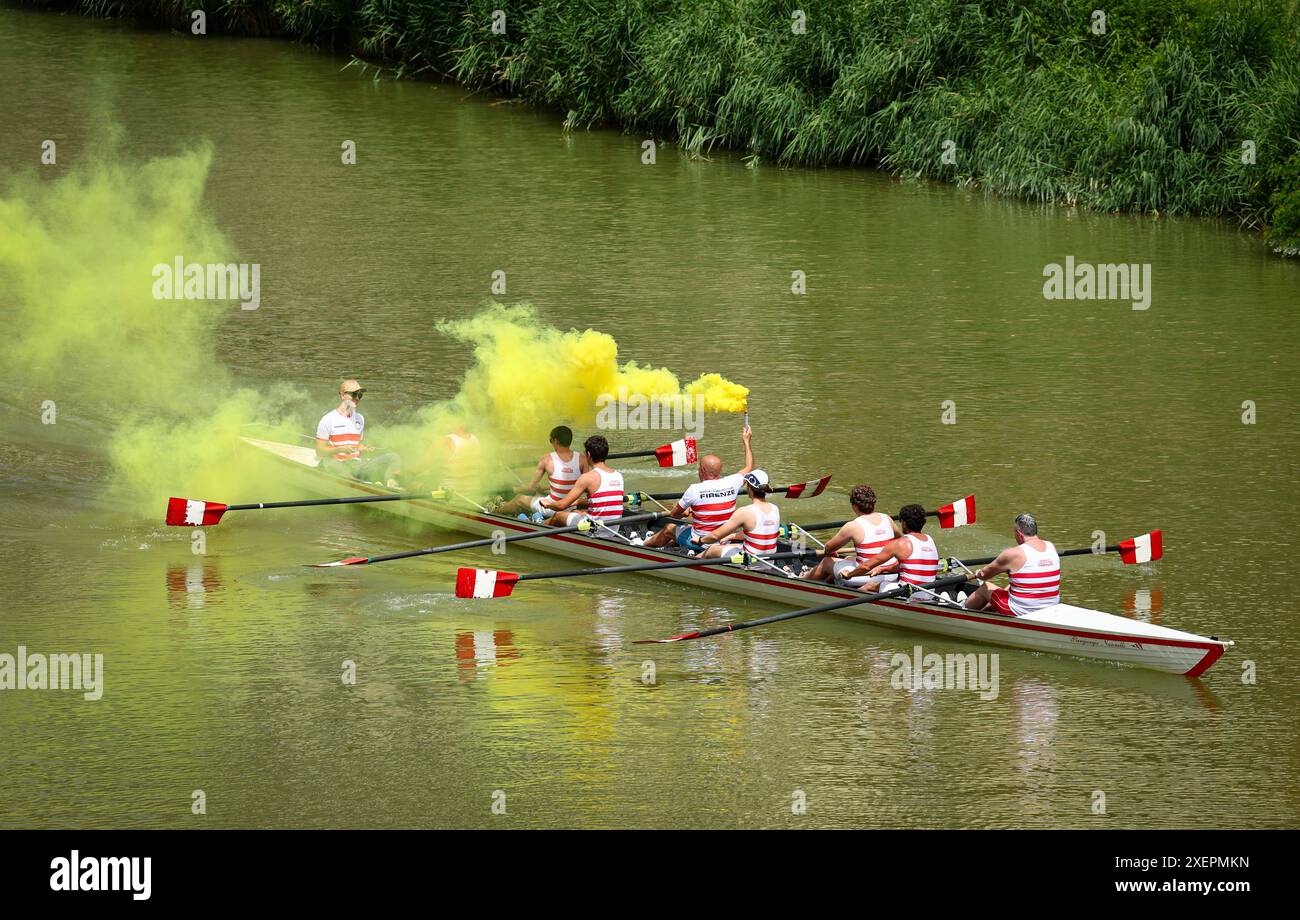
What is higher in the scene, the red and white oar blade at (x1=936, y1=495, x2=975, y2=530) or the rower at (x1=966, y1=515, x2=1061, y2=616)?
the red and white oar blade at (x1=936, y1=495, x2=975, y2=530)

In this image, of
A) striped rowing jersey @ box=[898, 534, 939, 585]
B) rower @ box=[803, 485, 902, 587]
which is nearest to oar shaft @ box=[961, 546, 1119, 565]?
striped rowing jersey @ box=[898, 534, 939, 585]

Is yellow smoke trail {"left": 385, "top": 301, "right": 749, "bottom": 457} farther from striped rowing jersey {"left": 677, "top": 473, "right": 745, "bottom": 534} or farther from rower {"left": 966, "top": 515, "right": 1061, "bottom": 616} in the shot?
rower {"left": 966, "top": 515, "right": 1061, "bottom": 616}

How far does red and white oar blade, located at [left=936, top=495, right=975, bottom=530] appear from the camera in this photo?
18.2m

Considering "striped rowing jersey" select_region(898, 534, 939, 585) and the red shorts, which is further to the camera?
"striped rowing jersey" select_region(898, 534, 939, 585)

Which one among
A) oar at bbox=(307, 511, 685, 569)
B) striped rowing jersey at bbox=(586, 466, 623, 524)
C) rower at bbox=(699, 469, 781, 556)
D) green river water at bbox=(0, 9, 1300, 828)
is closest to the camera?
green river water at bbox=(0, 9, 1300, 828)

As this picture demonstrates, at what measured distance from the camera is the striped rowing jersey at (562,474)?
18.6 metres

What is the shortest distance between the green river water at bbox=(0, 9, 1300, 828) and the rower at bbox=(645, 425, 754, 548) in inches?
23.3

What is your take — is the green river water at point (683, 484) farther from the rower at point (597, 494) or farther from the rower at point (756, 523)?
the rower at point (597, 494)

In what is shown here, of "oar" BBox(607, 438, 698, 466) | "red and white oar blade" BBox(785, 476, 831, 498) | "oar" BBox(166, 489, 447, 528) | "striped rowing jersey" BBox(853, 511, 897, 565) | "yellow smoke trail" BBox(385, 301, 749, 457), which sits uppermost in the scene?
"yellow smoke trail" BBox(385, 301, 749, 457)

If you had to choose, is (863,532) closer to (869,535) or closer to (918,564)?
(869,535)

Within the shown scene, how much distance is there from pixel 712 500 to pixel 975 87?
18812 millimetres

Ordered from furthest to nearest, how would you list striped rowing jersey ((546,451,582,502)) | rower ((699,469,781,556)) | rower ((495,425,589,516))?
striped rowing jersey ((546,451,582,502)) → rower ((495,425,589,516)) → rower ((699,469,781,556))

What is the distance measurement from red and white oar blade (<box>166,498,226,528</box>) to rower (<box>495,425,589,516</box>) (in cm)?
298

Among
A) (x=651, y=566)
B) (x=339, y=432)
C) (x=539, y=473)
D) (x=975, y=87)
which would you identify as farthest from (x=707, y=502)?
(x=975, y=87)
